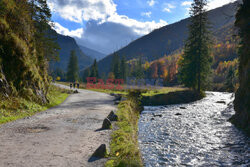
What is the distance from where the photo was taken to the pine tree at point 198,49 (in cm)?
3394

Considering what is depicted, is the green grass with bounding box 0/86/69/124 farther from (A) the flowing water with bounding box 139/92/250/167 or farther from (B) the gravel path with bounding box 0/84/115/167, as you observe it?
(A) the flowing water with bounding box 139/92/250/167

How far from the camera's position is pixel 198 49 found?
3400 centimetres

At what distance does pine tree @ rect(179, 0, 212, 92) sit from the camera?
3394 cm

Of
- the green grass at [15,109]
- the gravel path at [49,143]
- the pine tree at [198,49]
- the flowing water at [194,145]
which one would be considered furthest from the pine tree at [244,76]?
the pine tree at [198,49]

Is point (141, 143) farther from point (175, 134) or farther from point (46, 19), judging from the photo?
point (46, 19)

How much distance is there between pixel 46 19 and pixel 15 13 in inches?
505

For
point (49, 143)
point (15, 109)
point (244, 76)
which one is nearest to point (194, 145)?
point (244, 76)

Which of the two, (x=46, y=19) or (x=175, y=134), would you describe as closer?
(x=175, y=134)

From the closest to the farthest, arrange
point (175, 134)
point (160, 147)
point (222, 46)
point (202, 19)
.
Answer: point (160, 147), point (175, 134), point (202, 19), point (222, 46)

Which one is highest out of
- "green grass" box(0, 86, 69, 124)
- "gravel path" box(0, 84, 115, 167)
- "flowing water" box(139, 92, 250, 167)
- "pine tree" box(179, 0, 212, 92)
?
"pine tree" box(179, 0, 212, 92)

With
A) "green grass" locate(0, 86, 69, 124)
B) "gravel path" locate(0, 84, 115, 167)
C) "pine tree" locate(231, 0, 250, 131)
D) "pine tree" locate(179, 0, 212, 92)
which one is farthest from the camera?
"pine tree" locate(179, 0, 212, 92)

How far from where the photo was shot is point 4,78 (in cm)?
1294

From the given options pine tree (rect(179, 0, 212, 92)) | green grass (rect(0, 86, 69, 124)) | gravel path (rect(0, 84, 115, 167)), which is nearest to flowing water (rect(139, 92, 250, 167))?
gravel path (rect(0, 84, 115, 167))

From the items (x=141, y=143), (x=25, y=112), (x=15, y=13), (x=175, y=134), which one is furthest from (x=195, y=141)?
(x=15, y=13)
